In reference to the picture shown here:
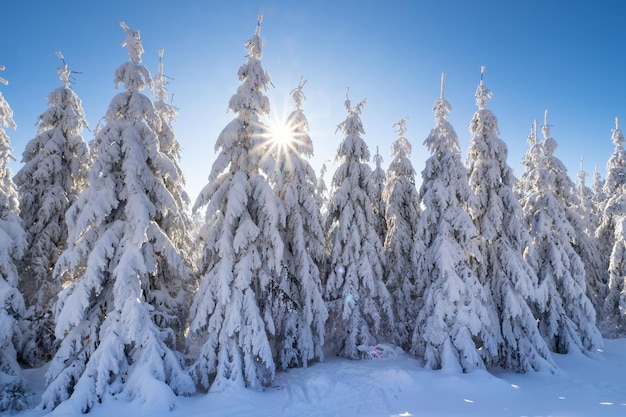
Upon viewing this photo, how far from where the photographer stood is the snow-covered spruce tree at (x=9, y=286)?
443 inches

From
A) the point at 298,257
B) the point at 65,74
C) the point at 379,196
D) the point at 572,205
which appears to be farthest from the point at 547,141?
the point at 65,74

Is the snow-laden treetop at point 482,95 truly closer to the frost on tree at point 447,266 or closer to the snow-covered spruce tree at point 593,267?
the frost on tree at point 447,266

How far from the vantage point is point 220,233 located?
14.2 metres

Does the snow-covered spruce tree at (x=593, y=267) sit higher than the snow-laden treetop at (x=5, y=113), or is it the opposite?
the snow-laden treetop at (x=5, y=113)

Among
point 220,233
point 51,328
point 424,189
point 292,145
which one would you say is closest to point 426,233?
point 424,189

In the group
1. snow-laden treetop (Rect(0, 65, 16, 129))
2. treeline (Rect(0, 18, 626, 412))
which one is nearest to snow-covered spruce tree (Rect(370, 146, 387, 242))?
treeline (Rect(0, 18, 626, 412))

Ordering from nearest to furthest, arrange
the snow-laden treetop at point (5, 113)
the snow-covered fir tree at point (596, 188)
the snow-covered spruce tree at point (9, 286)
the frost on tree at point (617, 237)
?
the snow-covered spruce tree at point (9, 286) < the snow-laden treetop at point (5, 113) < the frost on tree at point (617, 237) < the snow-covered fir tree at point (596, 188)

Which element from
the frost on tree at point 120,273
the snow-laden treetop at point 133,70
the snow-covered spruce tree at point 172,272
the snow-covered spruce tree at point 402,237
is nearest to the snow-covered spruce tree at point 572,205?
the snow-covered spruce tree at point 402,237

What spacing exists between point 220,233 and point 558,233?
61.9 ft

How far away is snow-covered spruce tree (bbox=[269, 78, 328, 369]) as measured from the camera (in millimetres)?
15508

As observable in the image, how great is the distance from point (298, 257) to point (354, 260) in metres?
3.28

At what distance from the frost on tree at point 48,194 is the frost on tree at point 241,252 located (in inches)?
298

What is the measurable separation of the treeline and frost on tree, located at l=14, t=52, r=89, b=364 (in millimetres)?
79

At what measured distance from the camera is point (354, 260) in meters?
18.0
